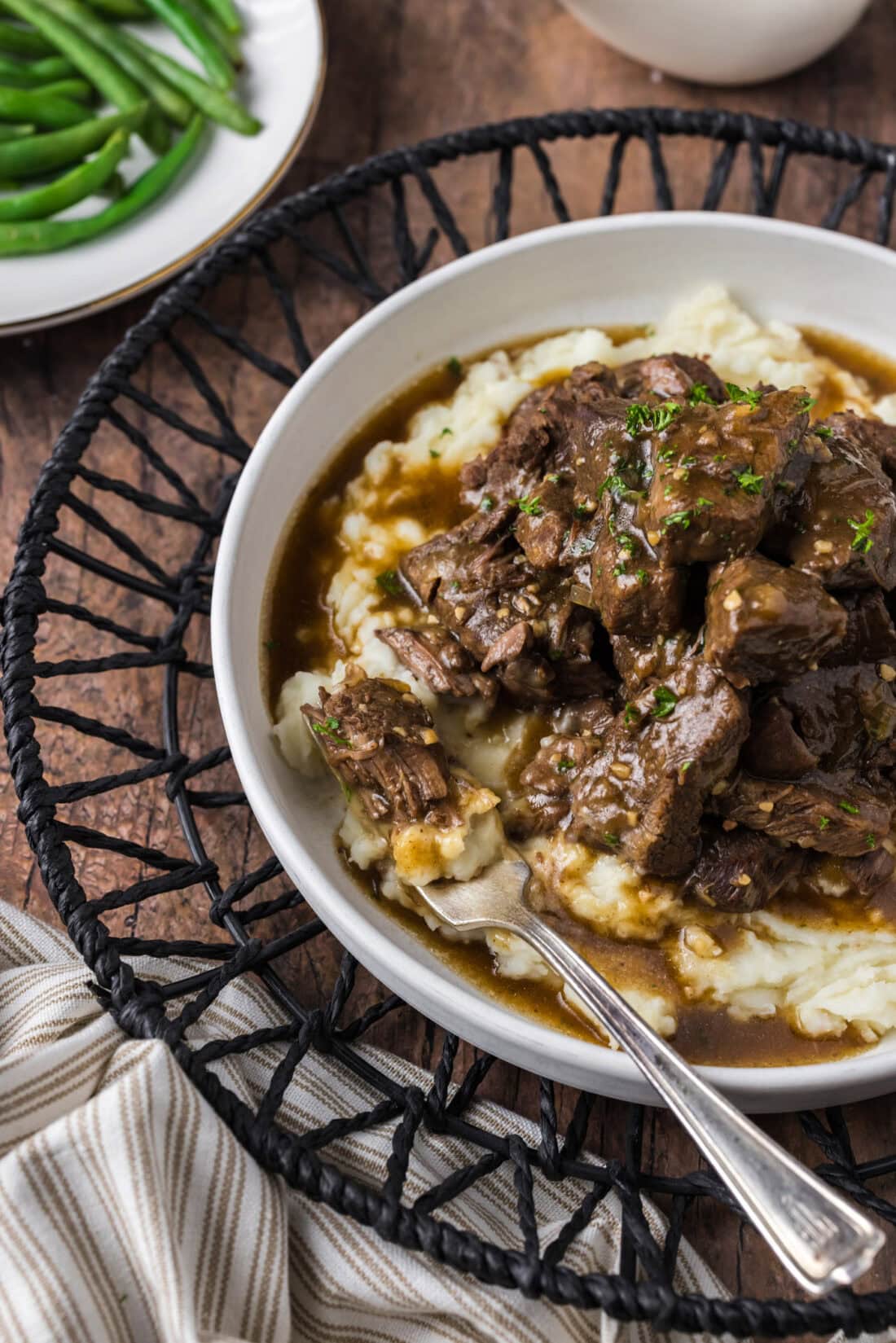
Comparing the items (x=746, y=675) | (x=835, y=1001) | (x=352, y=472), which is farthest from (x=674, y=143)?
(x=835, y=1001)

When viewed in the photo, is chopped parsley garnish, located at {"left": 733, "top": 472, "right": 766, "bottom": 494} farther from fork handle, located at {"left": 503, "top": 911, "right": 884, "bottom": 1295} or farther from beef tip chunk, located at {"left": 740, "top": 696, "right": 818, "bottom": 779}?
fork handle, located at {"left": 503, "top": 911, "right": 884, "bottom": 1295}

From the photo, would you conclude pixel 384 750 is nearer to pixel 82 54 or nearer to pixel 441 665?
pixel 441 665

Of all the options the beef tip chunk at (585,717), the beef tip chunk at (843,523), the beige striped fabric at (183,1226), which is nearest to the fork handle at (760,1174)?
the beige striped fabric at (183,1226)

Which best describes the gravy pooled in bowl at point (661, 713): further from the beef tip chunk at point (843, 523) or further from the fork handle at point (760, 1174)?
the fork handle at point (760, 1174)

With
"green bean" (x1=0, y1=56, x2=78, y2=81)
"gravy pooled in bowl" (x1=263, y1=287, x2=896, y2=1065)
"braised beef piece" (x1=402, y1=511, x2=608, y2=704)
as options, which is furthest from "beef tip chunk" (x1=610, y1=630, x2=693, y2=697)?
"green bean" (x1=0, y1=56, x2=78, y2=81)

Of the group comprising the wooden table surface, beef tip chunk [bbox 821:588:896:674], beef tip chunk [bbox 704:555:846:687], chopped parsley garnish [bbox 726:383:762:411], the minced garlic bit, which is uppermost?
the wooden table surface

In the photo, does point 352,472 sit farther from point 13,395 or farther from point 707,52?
point 707,52
